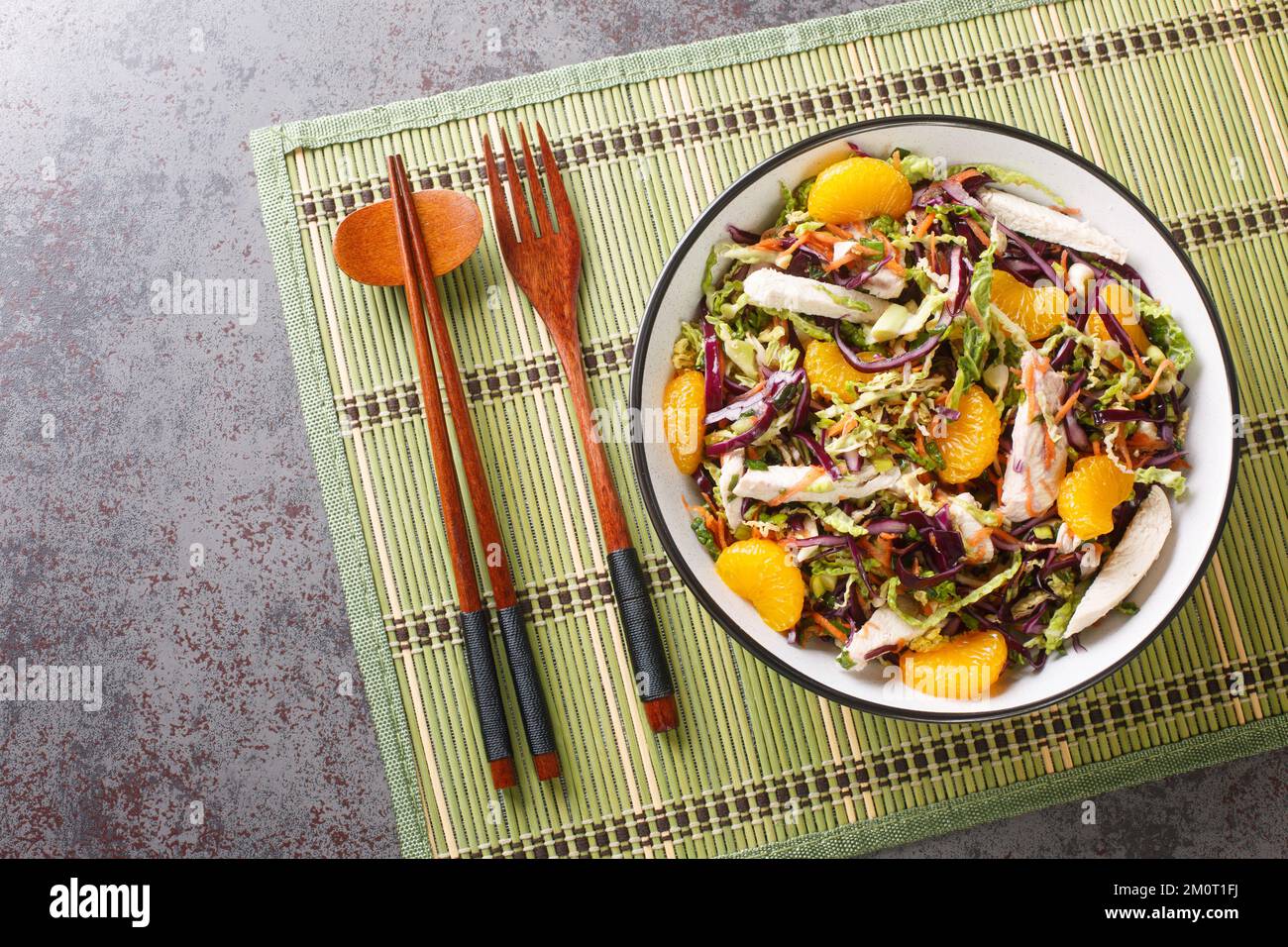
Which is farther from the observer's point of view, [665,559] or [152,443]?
[152,443]

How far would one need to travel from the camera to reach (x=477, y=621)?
2.06 metres

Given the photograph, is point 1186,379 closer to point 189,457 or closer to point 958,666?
point 958,666

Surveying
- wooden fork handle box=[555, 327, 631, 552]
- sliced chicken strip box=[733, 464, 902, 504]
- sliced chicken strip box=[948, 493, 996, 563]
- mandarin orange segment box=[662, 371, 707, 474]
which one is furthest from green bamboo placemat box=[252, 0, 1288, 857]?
sliced chicken strip box=[948, 493, 996, 563]

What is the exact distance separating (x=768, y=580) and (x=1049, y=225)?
34.1 inches

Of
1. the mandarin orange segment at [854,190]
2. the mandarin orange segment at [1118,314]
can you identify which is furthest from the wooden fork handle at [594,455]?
the mandarin orange segment at [1118,314]

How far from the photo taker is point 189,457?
2.26 m

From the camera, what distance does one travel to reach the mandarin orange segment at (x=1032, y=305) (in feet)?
5.91

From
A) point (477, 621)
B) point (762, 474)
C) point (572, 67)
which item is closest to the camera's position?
point (762, 474)

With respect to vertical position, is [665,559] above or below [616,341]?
below

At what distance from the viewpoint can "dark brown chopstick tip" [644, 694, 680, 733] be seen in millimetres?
2061

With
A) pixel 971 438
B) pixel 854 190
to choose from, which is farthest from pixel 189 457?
pixel 971 438

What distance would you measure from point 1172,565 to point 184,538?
6.94 feet
